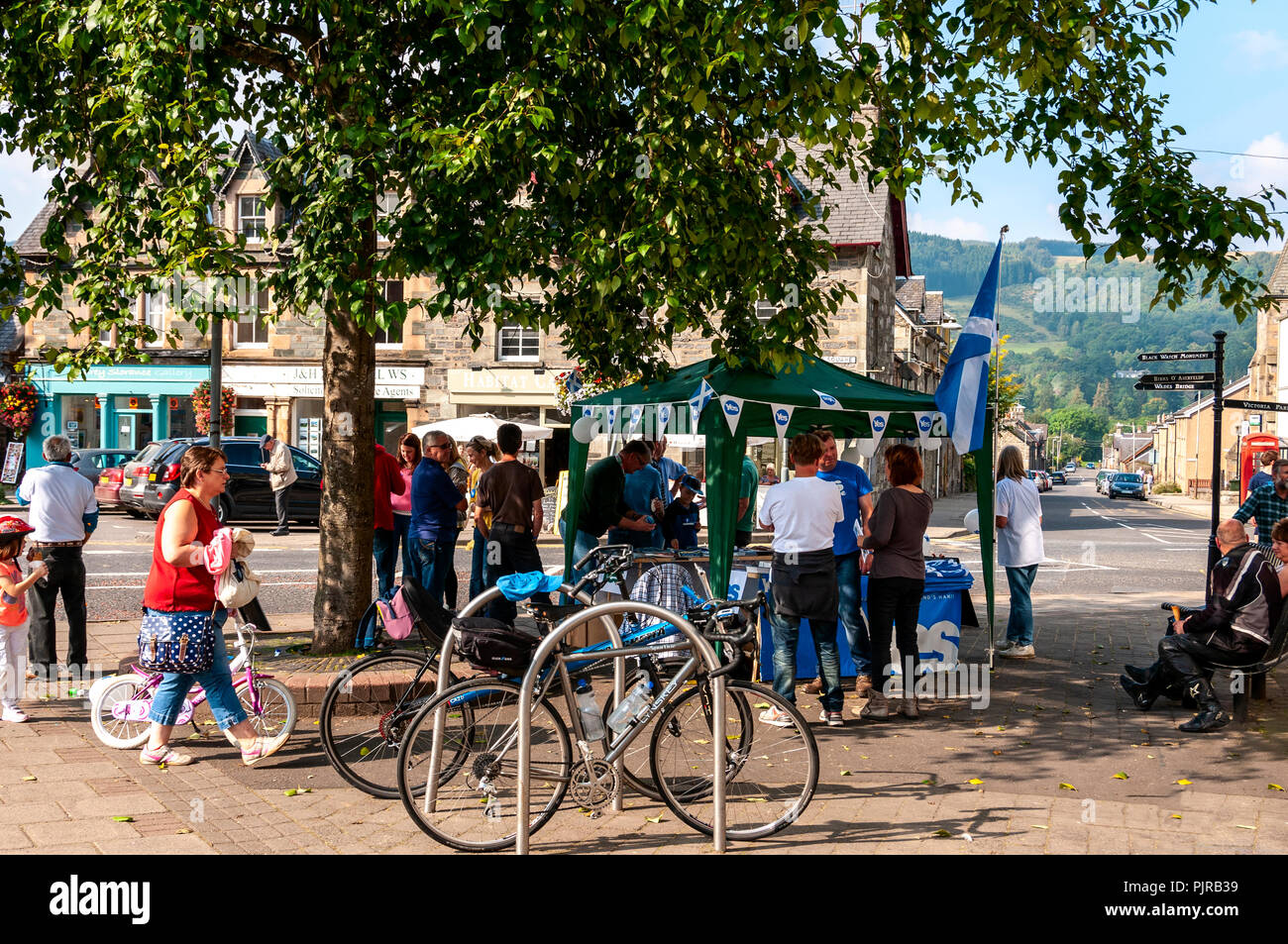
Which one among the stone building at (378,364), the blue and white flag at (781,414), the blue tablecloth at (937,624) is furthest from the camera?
the stone building at (378,364)

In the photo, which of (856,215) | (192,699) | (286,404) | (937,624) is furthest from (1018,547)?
(286,404)

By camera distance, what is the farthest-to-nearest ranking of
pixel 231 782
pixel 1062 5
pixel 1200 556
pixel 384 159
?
pixel 1200 556
pixel 384 159
pixel 1062 5
pixel 231 782

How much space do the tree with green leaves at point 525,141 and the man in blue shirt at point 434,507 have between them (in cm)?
133

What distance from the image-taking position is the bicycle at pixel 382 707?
19.0ft

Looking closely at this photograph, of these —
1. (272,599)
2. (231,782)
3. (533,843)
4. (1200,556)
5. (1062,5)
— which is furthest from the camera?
(1200,556)

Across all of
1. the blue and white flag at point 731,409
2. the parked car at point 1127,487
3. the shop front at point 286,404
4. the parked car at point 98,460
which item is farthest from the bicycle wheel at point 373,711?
the parked car at point 1127,487

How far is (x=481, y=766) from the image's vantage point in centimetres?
519

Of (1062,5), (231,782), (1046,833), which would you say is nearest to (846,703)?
(1046,833)

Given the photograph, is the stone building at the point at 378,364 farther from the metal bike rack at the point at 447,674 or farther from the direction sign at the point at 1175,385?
the metal bike rack at the point at 447,674

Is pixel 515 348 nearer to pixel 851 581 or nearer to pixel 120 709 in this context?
pixel 851 581

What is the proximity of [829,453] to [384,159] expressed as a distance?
3.71 m

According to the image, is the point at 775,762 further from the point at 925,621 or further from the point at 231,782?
the point at 925,621

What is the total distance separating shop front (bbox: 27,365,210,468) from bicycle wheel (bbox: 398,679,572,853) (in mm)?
33255

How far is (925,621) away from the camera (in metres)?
8.71
